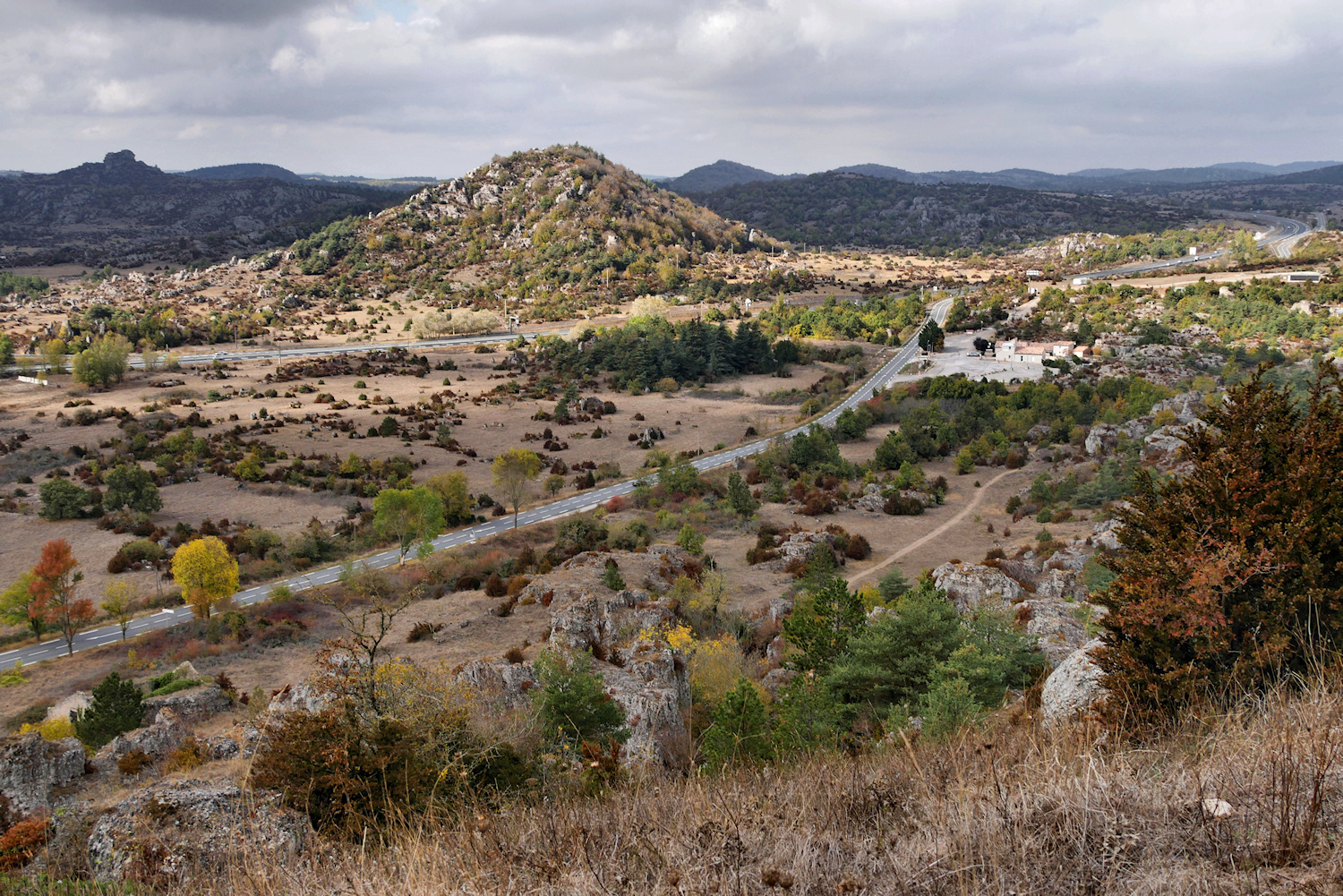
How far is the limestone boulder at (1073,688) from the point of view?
28.8 feet

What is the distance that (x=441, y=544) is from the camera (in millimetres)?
39219

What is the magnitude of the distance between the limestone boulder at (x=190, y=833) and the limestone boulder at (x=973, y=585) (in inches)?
855

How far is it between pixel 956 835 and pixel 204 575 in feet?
106

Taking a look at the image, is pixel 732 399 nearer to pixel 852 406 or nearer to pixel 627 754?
pixel 852 406

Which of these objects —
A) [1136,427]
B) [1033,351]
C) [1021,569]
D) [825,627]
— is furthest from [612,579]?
[1033,351]

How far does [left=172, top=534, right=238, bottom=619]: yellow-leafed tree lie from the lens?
29.2 meters

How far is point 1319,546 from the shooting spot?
771 centimetres

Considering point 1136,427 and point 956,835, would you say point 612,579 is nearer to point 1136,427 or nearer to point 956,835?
point 956,835

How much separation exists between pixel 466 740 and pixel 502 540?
2980cm

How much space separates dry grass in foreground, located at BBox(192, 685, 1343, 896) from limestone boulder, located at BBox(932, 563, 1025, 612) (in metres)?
20.6

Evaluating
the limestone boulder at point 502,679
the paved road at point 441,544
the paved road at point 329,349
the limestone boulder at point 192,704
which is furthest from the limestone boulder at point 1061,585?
the paved road at point 329,349

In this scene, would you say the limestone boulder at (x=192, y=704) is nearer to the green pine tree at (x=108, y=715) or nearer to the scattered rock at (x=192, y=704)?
the scattered rock at (x=192, y=704)

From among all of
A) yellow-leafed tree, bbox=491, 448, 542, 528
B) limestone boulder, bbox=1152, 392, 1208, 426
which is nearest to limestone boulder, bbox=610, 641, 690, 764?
yellow-leafed tree, bbox=491, 448, 542, 528

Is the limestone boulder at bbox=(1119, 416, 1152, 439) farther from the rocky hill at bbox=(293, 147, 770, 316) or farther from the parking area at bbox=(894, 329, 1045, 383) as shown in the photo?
the rocky hill at bbox=(293, 147, 770, 316)
